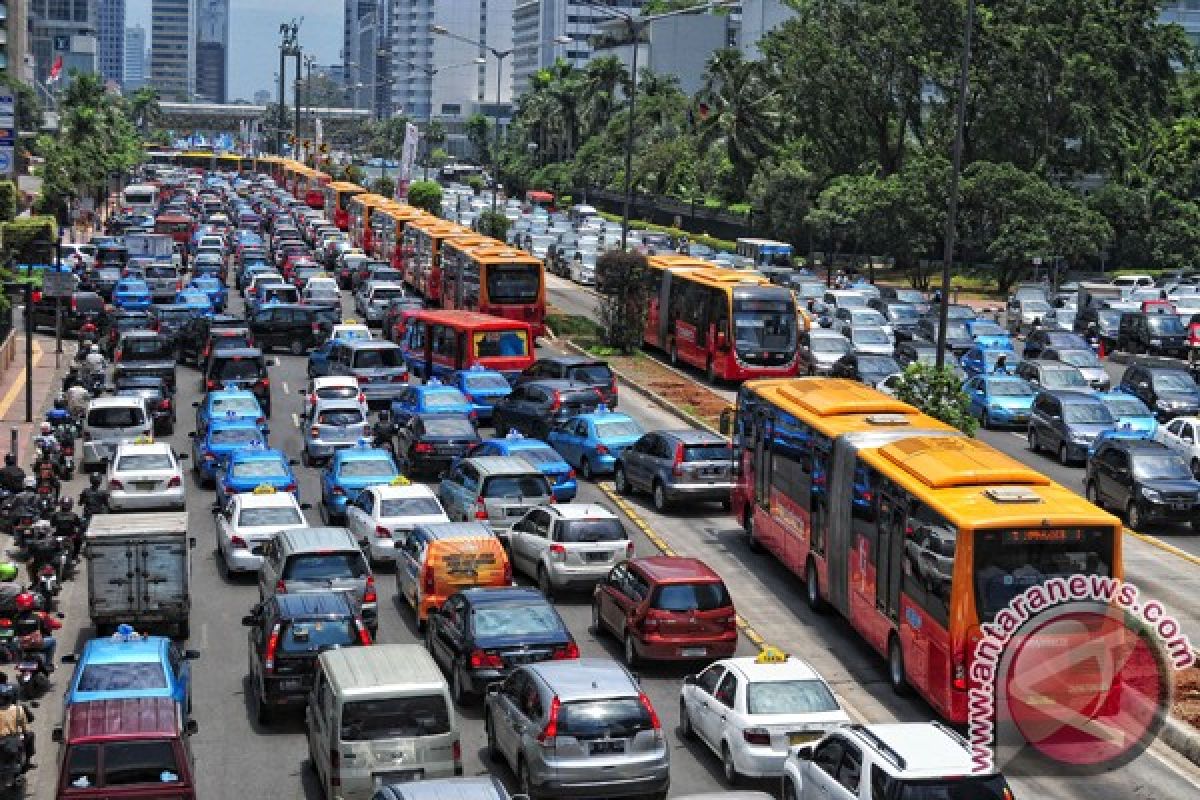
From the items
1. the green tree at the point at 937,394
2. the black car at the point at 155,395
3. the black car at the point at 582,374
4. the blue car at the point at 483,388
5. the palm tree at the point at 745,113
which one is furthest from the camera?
the palm tree at the point at 745,113

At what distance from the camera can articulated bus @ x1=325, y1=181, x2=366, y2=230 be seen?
106688mm

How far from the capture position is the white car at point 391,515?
29766 millimetres

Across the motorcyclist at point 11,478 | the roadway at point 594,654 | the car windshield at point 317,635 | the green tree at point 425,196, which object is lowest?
the roadway at point 594,654

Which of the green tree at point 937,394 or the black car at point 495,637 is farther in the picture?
the green tree at point 937,394

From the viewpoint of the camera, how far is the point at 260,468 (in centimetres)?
3325

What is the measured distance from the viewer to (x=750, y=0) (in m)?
177

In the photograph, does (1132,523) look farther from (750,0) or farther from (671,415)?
(750,0)

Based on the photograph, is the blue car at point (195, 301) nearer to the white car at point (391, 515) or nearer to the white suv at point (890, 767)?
the white car at point (391, 515)

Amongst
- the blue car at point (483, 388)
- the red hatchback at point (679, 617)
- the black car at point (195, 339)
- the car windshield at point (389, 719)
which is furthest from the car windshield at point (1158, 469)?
the black car at point (195, 339)

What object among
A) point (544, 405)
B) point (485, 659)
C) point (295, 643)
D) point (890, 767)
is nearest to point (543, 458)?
point (544, 405)

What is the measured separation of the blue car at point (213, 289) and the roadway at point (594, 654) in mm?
27119

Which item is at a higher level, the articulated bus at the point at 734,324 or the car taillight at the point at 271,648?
the articulated bus at the point at 734,324

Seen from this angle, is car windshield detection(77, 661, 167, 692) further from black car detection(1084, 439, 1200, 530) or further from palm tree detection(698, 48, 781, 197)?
palm tree detection(698, 48, 781, 197)

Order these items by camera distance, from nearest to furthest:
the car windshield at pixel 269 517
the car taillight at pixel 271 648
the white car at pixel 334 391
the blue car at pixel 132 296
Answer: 1. the car taillight at pixel 271 648
2. the car windshield at pixel 269 517
3. the white car at pixel 334 391
4. the blue car at pixel 132 296
